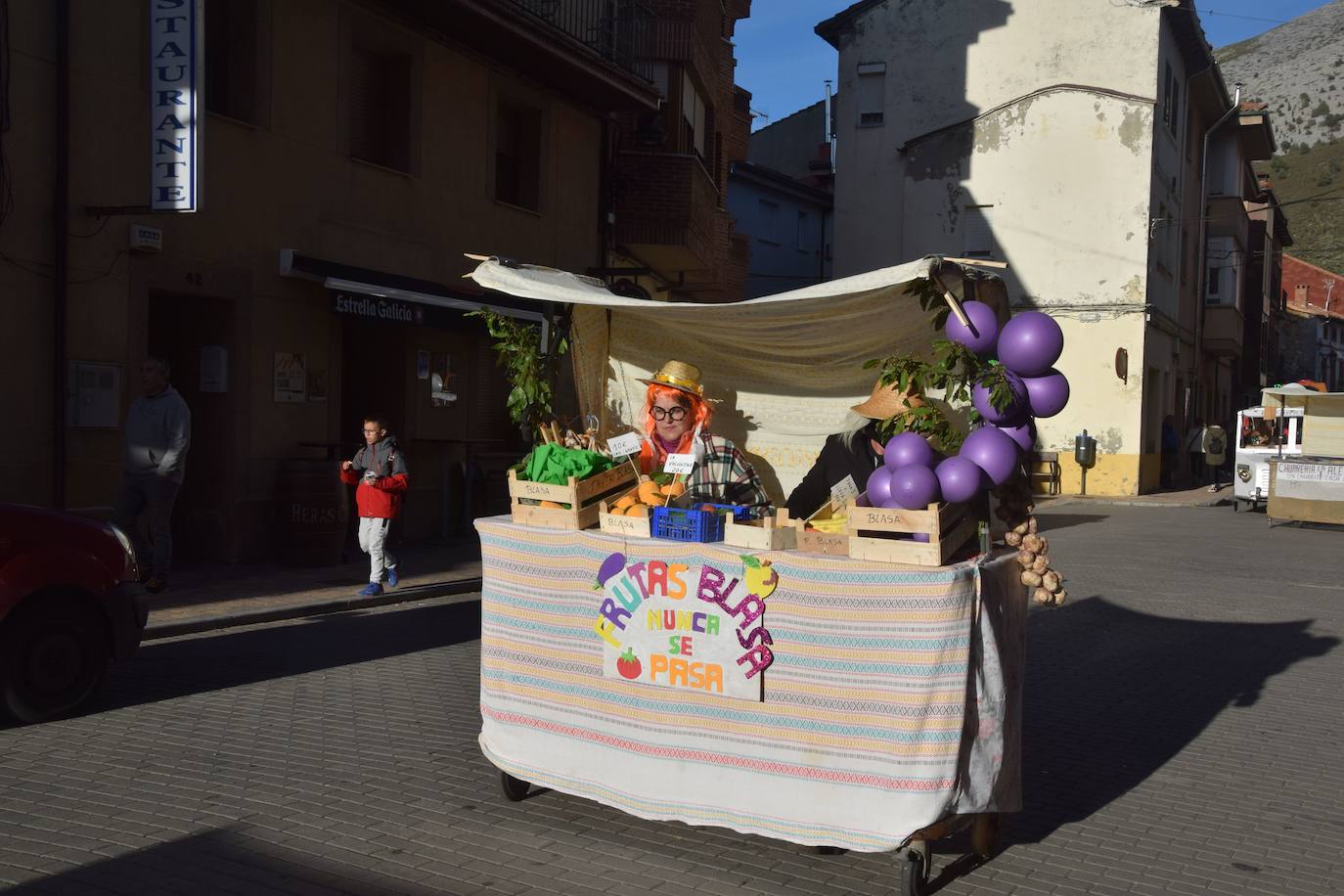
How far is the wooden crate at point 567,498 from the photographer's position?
5.05m

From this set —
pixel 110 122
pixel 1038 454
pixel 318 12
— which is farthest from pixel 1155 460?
pixel 110 122

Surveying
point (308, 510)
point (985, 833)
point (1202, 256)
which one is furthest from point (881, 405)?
point (1202, 256)

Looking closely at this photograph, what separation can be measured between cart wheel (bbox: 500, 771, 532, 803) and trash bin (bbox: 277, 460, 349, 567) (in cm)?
822

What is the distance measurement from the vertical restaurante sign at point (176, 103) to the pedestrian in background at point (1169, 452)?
28391mm

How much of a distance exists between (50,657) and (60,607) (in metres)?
0.26

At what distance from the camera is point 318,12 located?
45.2ft

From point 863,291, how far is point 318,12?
11.0 meters

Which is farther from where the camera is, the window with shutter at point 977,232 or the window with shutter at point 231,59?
the window with shutter at point 977,232

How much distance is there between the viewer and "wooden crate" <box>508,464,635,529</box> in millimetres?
5047

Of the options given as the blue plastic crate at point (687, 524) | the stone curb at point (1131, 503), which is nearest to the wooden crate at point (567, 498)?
the blue plastic crate at point (687, 524)

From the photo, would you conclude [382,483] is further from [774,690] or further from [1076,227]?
[1076,227]

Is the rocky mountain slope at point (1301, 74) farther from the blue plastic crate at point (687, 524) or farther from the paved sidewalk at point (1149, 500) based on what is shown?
the blue plastic crate at point (687, 524)

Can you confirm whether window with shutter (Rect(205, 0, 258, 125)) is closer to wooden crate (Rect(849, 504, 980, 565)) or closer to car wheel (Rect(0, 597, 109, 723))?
car wheel (Rect(0, 597, 109, 723))

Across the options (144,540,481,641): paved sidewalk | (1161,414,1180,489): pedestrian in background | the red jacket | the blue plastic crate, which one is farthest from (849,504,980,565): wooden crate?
(1161,414,1180,489): pedestrian in background
